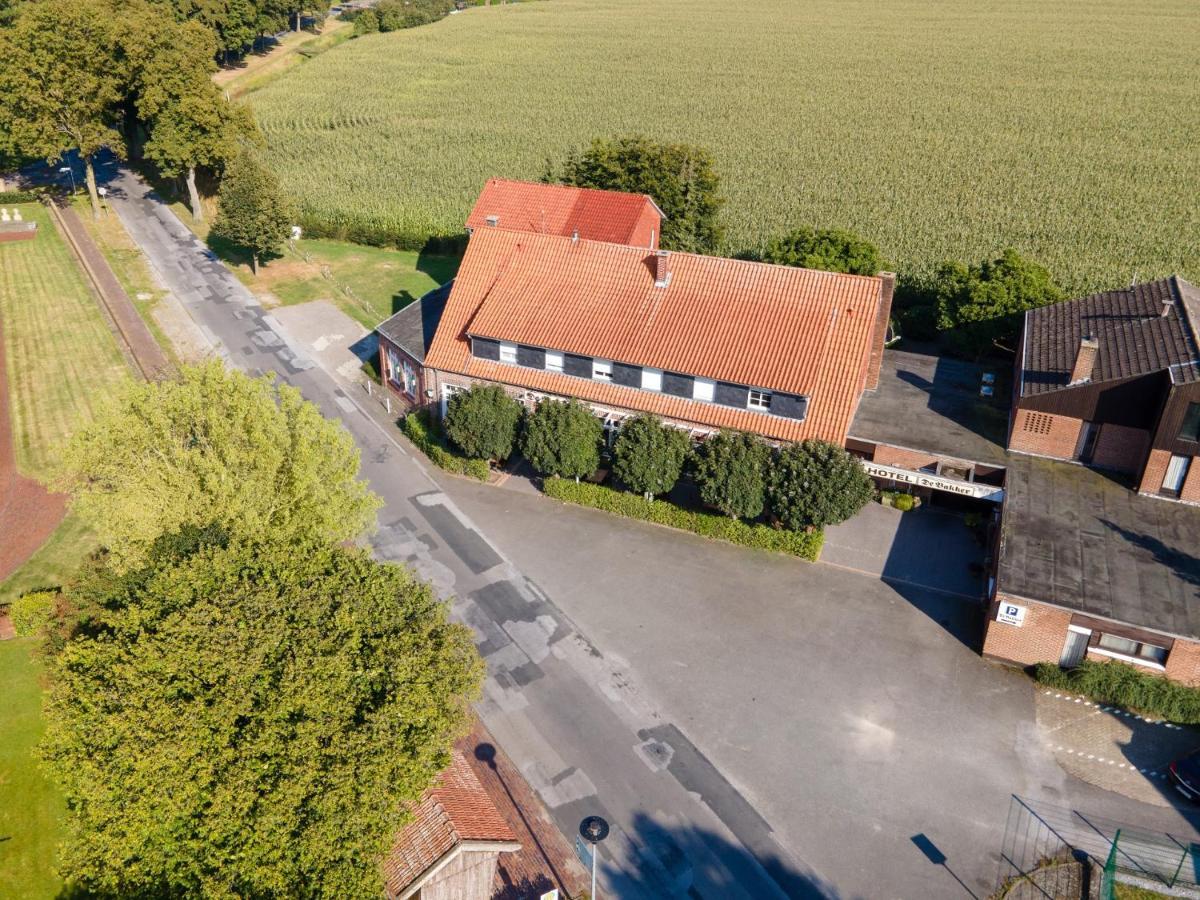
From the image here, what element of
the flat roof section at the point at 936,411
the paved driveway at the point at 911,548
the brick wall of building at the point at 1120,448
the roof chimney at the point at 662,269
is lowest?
the paved driveway at the point at 911,548

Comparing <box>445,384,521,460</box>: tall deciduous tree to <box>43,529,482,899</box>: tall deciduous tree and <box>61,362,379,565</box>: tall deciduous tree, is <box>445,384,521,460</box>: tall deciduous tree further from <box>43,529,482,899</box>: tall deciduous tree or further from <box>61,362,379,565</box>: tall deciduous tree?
<box>43,529,482,899</box>: tall deciduous tree

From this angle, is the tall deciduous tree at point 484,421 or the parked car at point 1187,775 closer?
the parked car at point 1187,775

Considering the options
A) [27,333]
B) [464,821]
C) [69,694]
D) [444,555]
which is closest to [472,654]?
[464,821]

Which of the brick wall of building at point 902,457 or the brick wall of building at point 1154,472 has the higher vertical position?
the brick wall of building at point 1154,472

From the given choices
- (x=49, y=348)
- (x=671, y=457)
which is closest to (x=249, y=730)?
(x=671, y=457)

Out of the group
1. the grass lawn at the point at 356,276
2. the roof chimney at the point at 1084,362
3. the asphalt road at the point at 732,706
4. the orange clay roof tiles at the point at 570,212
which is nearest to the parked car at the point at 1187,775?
the asphalt road at the point at 732,706

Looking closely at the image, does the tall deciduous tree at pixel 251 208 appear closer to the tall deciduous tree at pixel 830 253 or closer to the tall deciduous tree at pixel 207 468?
the tall deciduous tree at pixel 207 468
